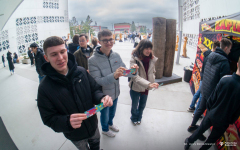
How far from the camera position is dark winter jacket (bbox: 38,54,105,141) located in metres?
1.09

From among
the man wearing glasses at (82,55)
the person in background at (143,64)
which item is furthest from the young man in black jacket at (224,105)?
the man wearing glasses at (82,55)

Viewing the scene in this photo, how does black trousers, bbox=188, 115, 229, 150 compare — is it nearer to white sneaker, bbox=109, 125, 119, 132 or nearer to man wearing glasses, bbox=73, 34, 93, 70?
white sneaker, bbox=109, 125, 119, 132

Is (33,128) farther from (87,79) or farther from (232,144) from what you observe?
(232,144)

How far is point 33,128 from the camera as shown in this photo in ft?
8.68

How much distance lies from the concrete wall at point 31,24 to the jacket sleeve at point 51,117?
13.3 m

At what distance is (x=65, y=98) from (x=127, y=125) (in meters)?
1.94

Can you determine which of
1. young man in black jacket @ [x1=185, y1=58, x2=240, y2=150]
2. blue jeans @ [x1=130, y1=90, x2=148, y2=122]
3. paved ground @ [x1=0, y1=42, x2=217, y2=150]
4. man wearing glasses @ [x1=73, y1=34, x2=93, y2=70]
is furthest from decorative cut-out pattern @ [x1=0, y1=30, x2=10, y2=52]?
young man in black jacket @ [x1=185, y1=58, x2=240, y2=150]

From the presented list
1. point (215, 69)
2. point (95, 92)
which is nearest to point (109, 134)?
point (95, 92)

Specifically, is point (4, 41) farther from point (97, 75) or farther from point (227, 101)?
point (227, 101)

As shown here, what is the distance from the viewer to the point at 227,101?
4.83 ft

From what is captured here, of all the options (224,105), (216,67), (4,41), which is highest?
(4,41)

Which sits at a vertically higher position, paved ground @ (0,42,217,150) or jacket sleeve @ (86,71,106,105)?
jacket sleeve @ (86,71,106,105)

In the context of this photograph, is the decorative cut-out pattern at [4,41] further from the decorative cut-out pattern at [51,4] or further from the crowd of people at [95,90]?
the crowd of people at [95,90]

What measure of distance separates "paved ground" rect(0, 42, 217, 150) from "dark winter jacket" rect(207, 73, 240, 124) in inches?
38.4
